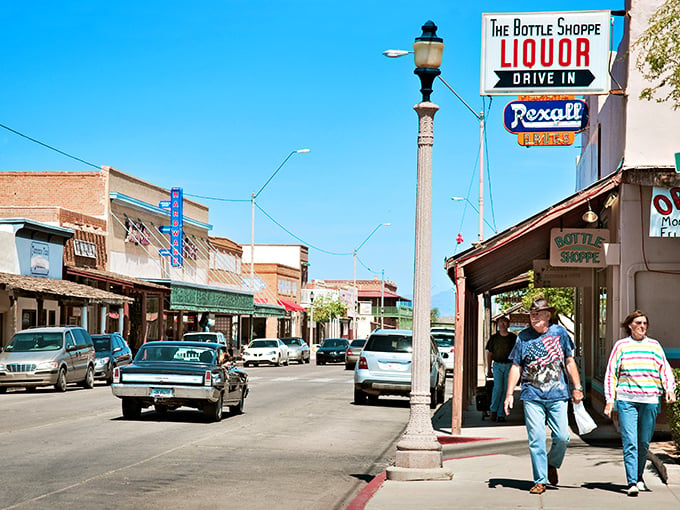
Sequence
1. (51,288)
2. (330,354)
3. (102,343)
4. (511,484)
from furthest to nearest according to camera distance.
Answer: (330,354), (51,288), (102,343), (511,484)

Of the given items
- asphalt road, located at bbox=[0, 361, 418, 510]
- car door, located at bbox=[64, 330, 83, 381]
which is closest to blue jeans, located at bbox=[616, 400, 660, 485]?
asphalt road, located at bbox=[0, 361, 418, 510]

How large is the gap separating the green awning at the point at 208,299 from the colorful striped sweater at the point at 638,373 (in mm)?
41768

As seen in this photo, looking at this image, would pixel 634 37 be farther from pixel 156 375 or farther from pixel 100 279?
pixel 100 279

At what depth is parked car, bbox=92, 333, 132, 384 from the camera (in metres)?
31.7

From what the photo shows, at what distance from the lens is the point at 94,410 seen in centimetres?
2086

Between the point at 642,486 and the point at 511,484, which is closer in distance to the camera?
the point at 642,486

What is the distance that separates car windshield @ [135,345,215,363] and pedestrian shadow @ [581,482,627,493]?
31.2ft

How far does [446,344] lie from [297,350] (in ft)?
55.4

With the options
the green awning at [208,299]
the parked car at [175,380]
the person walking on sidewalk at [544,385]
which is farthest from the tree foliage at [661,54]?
the green awning at [208,299]

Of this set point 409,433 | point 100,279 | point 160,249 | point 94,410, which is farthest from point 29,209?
point 409,433

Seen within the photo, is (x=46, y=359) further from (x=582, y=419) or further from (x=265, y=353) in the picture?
(x=265, y=353)

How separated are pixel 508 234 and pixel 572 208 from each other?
3.29 feet

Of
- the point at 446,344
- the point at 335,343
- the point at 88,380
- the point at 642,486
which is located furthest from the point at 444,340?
the point at 642,486

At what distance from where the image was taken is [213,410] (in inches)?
718
